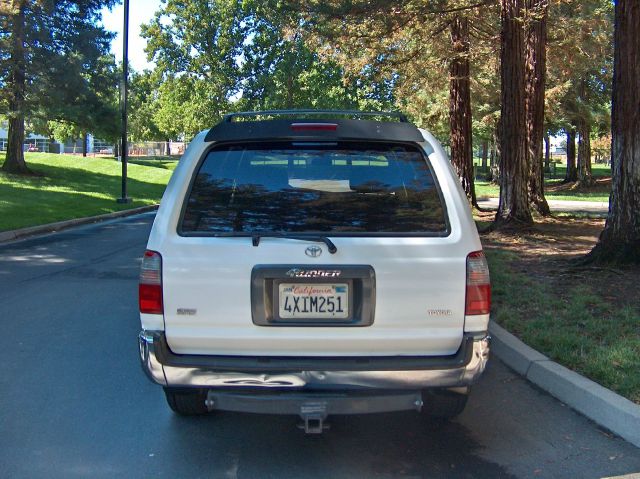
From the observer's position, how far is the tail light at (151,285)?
11.2ft

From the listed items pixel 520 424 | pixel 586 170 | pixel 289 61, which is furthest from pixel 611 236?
pixel 289 61

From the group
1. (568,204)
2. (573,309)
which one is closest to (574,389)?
(573,309)

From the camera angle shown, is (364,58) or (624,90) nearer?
(624,90)

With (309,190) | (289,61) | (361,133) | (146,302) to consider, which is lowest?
(146,302)

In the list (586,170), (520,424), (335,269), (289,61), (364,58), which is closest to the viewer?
(335,269)

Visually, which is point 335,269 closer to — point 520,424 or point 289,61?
point 520,424

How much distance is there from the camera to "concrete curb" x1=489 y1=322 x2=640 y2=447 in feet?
13.4

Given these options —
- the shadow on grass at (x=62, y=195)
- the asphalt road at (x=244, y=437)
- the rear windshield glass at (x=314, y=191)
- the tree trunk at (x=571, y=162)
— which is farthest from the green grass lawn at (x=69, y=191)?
the tree trunk at (x=571, y=162)

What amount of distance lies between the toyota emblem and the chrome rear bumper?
568 millimetres

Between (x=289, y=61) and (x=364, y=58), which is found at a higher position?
(x=289, y=61)

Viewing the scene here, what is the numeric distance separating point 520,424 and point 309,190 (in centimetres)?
220

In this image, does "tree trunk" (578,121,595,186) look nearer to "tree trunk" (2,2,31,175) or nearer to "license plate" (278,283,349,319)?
"tree trunk" (2,2,31,175)

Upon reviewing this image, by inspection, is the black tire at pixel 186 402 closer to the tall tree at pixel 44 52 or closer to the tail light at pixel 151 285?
the tail light at pixel 151 285

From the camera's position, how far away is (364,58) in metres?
17.7
